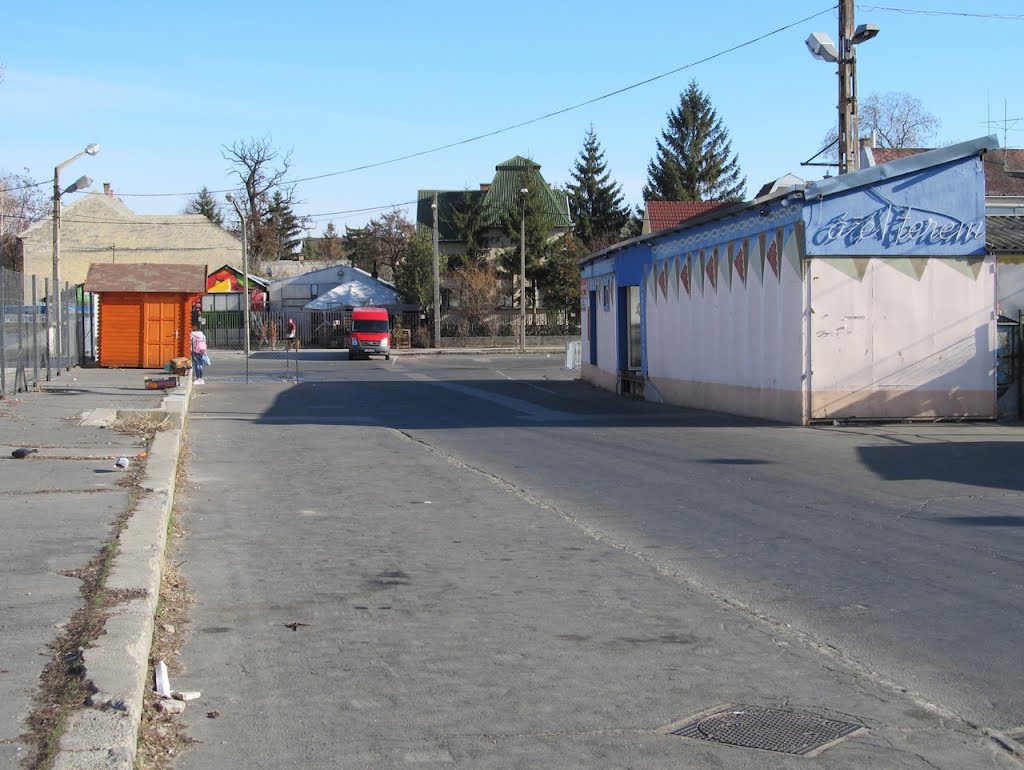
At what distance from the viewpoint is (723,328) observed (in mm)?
22047

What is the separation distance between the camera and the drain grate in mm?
4488

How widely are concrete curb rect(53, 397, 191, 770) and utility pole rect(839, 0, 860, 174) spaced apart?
56.7ft

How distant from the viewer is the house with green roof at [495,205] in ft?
239

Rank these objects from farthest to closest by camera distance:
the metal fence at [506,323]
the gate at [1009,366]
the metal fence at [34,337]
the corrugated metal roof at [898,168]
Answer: the metal fence at [506,323] < the metal fence at [34,337] < the gate at [1009,366] < the corrugated metal roof at [898,168]

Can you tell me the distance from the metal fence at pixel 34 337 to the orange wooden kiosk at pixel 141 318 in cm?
108

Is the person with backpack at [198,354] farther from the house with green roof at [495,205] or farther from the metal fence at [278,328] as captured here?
the house with green roof at [495,205]

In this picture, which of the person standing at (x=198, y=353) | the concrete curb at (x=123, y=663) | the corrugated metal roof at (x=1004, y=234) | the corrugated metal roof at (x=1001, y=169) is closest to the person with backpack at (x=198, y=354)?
the person standing at (x=198, y=353)

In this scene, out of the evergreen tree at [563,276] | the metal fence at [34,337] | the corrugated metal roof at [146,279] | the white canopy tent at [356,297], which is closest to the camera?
the metal fence at [34,337]

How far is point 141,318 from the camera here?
34.7 m

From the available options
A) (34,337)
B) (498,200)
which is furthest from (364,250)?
(34,337)

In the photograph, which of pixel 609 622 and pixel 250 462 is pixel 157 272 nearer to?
pixel 250 462

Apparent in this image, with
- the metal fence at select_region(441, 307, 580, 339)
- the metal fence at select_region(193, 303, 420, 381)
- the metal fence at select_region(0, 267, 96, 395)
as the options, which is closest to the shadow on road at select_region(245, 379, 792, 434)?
the metal fence at select_region(0, 267, 96, 395)

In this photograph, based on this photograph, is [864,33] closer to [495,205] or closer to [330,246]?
[495,205]

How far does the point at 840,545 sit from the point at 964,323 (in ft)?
39.5
